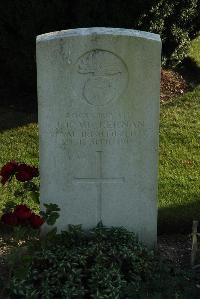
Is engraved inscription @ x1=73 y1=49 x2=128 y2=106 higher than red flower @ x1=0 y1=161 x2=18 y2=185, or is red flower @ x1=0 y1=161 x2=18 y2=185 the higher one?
engraved inscription @ x1=73 y1=49 x2=128 y2=106

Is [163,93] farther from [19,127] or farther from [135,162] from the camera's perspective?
[135,162]

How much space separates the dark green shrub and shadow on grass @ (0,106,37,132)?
327 centimetres

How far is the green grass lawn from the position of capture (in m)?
5.48

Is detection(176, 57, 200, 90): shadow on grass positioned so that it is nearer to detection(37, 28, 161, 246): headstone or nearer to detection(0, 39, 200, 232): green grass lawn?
detection(0, 39, 200, 232): green grass lawn

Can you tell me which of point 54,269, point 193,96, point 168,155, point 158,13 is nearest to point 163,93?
point 193,96

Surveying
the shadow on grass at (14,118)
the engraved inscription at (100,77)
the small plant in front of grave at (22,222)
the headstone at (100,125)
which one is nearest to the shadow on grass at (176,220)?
the headstone at (100,125)

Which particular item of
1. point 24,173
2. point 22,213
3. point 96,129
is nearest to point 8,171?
point 24,173

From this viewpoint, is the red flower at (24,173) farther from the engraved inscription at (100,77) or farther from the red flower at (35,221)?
the engraved inscription at (100,77)

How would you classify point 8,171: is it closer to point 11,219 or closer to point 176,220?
point 11,219

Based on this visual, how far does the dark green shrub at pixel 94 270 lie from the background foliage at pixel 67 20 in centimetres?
339

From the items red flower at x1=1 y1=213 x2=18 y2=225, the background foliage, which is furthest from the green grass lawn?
red flower at x1=1 y1=213 x2=18 y2=225

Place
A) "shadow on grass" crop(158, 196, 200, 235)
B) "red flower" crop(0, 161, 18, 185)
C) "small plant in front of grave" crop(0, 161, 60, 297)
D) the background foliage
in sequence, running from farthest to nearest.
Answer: the background foliage < "shadow on grass" crop(158, 196, 200, 235) < "red flower" crop(0, 161, 18, 185) < "small plant in front of grave" crop(0, 161, 60, 297)

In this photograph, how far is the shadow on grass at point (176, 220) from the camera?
5.27 m

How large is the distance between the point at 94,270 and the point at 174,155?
9.25 ft
